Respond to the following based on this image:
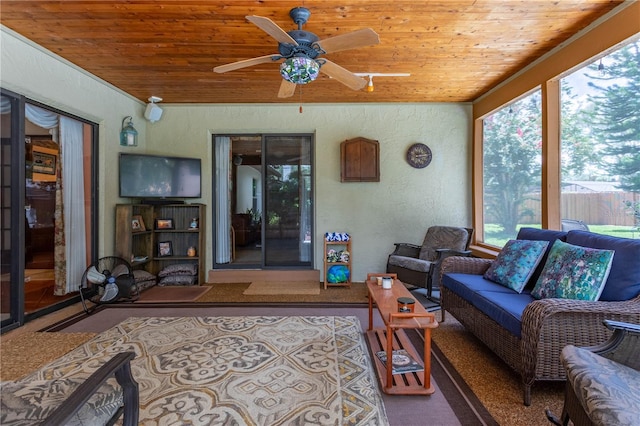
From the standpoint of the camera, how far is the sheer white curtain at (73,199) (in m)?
3.25

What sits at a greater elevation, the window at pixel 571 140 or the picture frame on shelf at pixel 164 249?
the window at pixel 571 140

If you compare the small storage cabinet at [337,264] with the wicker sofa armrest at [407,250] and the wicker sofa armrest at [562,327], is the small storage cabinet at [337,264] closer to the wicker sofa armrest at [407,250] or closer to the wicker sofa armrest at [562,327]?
the wicker sofa armrest at [407,250]

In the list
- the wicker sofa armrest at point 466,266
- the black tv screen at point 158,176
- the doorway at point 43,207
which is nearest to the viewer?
the doorway at point 43,207

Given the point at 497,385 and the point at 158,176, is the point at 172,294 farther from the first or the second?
the point at 497,385

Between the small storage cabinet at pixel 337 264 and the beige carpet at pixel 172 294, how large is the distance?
168 cm

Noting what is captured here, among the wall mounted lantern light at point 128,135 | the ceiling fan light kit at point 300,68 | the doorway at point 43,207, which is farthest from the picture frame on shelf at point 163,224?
the ceiling fan light kit at point 300,68

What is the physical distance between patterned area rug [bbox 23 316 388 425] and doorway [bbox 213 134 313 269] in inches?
67.7

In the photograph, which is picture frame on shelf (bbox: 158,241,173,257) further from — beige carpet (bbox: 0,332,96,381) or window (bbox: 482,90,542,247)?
window (bbox: 482,90,542,247)

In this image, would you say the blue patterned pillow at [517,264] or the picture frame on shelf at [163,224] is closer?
the blue patterned pillow at [517,264]

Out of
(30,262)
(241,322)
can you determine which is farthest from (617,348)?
(30,262)

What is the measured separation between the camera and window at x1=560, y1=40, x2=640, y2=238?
2258mm

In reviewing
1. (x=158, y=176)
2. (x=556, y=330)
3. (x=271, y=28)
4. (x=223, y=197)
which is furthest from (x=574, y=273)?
(x=158, y=176)

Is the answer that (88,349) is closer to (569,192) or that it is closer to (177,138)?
(177,138)

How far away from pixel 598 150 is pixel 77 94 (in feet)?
17.1
